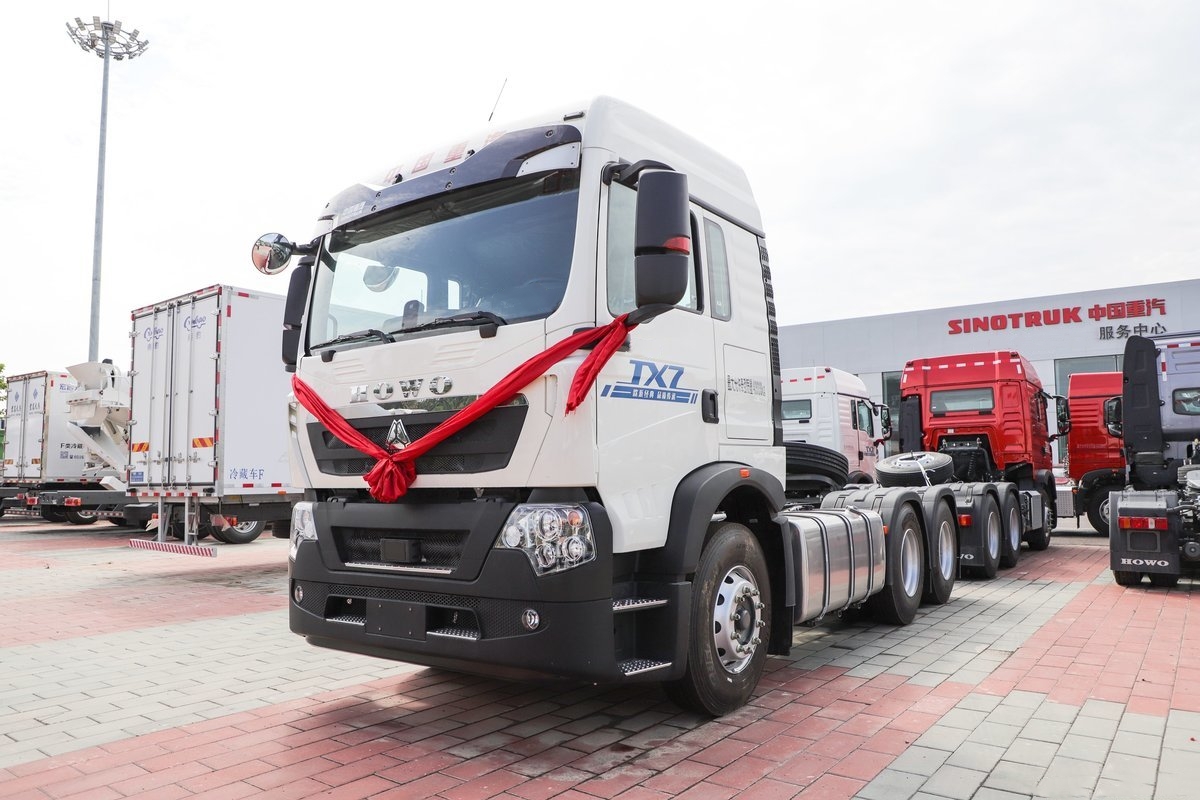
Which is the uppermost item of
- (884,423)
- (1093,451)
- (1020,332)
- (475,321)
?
(1020,332)

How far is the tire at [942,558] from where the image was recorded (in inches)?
313

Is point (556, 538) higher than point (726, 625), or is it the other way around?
point (556, 538)

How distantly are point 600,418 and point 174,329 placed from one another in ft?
32.2

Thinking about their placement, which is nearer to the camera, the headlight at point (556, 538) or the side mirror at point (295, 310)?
the headlight at point (556, 538)

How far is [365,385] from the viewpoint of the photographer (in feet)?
14.4

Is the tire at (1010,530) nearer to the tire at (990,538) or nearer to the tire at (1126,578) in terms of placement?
the tire at (990,538)

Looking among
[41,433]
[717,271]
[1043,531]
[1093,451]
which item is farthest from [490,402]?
[41,433]

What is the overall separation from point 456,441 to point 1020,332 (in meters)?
25.8

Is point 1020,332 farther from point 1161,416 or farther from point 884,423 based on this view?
point 1161,416

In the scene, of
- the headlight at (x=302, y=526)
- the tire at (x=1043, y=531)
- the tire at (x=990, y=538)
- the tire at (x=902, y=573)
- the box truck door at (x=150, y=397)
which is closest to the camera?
the headlight at (x=302, y=526)

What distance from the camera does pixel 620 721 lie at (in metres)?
4.52

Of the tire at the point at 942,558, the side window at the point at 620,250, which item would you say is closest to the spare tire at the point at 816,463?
the tire at the point at 942,558

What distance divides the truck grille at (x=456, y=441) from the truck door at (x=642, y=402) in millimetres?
416

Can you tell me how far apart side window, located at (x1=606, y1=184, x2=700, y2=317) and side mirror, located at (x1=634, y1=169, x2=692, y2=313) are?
8.6 inches
